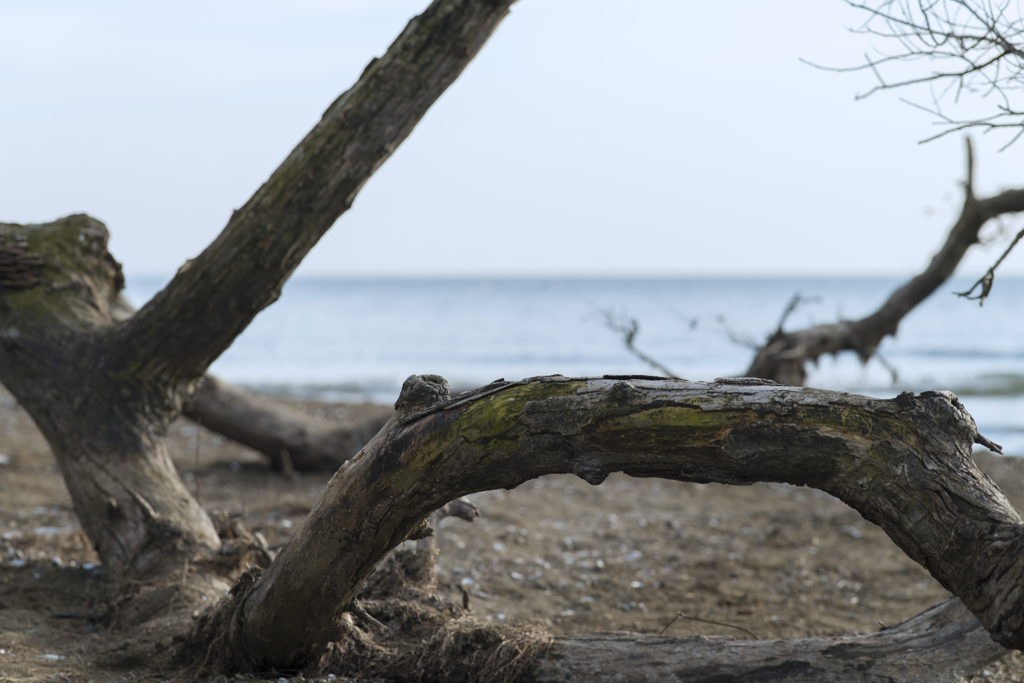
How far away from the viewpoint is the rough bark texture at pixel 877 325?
263 inches

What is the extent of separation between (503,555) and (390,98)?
3.19m

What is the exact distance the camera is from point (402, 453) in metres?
2.34

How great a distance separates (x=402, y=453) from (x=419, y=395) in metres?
0.21

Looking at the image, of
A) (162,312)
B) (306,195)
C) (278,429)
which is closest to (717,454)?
(306,195)

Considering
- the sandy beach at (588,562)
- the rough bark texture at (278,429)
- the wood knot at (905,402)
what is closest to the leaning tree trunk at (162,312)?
the sandy beach at (588,562)

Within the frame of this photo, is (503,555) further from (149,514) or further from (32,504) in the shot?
(32,504)

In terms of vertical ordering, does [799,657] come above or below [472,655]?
above

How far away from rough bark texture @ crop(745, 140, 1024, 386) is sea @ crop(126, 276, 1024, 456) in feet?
0.81

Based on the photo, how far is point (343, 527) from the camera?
249 centimetres

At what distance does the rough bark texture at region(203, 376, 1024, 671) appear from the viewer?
75.8 inches

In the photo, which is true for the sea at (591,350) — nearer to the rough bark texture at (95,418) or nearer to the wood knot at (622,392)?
the wood knot at (622,392)

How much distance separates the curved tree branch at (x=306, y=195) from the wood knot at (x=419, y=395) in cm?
173

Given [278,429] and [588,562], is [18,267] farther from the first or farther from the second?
[588,562]

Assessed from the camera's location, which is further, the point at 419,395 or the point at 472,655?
the point at 472,655
